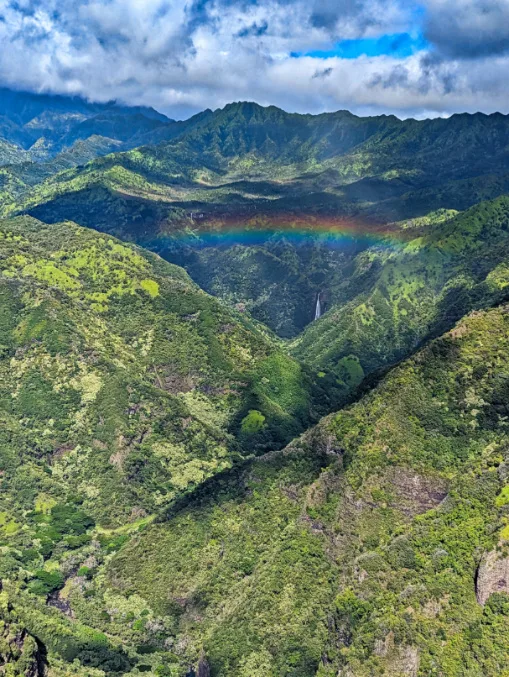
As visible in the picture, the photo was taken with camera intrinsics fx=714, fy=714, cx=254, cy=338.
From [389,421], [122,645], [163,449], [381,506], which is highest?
[389,421]

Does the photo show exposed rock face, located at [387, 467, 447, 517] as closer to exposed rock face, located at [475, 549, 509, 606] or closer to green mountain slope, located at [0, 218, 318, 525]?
exposed rock face, located at [475, 549, 509, 606]

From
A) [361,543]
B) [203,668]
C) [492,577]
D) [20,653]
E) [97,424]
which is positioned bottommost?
[203,668]

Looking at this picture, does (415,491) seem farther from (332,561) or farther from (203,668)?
(203,668)

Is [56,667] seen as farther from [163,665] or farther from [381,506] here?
[381,506]

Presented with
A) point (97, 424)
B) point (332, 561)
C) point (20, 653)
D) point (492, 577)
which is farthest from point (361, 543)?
point (97, 424)

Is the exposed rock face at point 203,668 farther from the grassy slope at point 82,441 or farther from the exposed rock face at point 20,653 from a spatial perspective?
the grassy slope at point 82,441

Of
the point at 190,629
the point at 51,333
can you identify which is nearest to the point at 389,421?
the point at 190,629

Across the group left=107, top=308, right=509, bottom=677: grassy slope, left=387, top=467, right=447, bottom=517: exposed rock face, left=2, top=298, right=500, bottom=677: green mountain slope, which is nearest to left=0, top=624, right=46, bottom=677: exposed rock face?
left=2, top=298, right=500, bottom=677: green mountain slope
